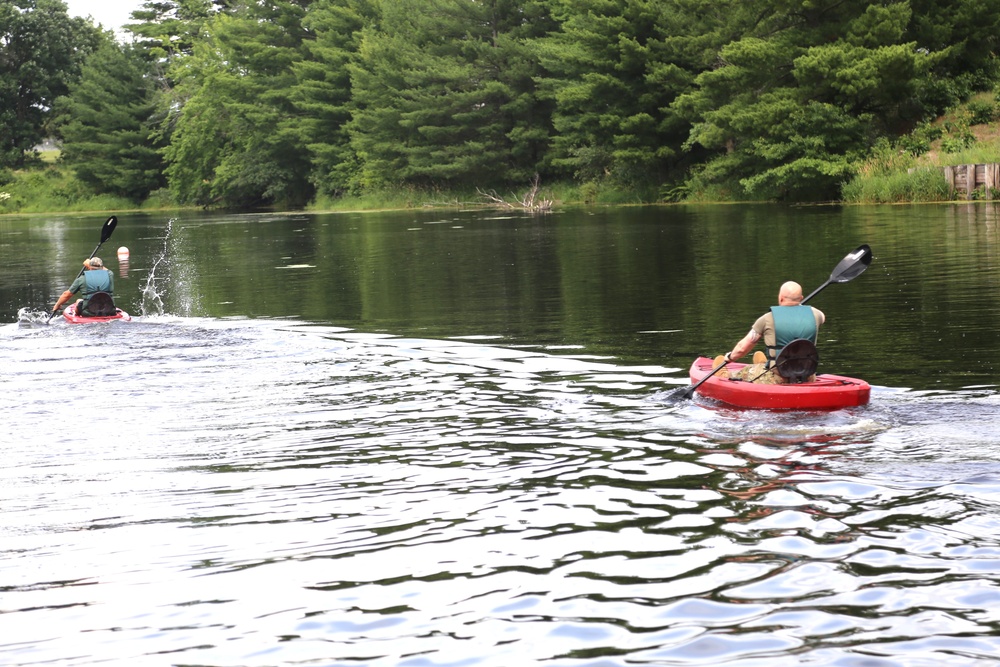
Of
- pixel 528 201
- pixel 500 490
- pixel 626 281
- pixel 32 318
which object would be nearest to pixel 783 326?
pixel 500 490

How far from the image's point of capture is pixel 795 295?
480 inches

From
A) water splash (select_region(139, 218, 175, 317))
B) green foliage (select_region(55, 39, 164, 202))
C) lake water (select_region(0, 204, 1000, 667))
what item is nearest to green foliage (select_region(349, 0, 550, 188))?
green foliage (select_region(55, 39, 164, 202))

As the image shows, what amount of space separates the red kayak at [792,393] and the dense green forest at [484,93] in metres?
33.5

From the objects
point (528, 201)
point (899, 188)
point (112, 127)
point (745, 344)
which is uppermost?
point (112, 127)

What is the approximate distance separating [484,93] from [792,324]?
5395cm

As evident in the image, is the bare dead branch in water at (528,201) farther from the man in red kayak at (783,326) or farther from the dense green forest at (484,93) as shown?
the man in red kayak at (783,326)

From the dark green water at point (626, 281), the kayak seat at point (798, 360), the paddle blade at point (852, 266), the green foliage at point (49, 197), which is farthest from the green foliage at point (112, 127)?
the kayak seat at point (798, 360)

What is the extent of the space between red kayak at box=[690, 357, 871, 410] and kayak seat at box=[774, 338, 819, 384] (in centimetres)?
10

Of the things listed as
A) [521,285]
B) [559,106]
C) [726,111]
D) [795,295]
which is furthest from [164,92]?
[795,295]

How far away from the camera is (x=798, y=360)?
11.9m

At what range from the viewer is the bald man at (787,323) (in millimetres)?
11953

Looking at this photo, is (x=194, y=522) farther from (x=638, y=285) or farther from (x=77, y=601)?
(x=638, y=285)

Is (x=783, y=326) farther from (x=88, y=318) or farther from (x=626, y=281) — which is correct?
(x=88, y=318)

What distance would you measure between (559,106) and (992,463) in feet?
170
